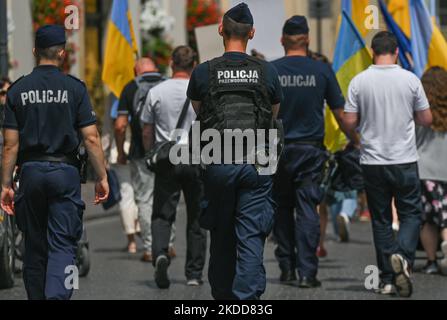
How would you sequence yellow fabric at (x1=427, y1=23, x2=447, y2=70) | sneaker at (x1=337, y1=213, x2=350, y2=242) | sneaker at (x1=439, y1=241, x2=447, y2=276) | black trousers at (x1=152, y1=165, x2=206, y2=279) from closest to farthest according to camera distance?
black trousers at (x1=152, y1=165, x2=206, y2=279) < sneaker at (x1=439, y1=241, x2=447, y2=276) < yellow fabric at (x1=427, y1=23, x2=447, y2=70) < sneaker at (x1=337, y1=213, x2=350, y2=242)

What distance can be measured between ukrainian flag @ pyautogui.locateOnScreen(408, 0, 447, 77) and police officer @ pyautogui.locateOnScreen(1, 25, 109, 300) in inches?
222

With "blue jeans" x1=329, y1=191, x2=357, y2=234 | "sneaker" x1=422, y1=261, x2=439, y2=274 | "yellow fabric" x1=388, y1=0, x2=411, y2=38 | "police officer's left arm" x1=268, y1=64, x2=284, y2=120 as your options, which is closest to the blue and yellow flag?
"yellow fabric" x1=388, y1=0, x2=411, y2=38

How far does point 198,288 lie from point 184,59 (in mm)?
1897

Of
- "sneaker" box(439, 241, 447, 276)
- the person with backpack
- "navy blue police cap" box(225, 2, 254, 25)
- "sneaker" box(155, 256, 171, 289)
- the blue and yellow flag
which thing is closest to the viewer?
"navy blue police cap" box(225, 2, 254, 25)

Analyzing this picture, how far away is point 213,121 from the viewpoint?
30.8 ft

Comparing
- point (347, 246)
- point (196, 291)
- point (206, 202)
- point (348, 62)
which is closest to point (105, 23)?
point (347, 246)

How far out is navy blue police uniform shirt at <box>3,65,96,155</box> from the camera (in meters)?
9.28

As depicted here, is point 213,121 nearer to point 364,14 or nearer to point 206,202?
point 206,202

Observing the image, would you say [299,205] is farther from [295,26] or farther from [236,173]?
[236,173]

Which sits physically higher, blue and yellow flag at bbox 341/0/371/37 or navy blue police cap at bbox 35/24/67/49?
blue and yellow flag at bbox 341/0/371/37

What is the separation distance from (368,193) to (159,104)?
6.46ft

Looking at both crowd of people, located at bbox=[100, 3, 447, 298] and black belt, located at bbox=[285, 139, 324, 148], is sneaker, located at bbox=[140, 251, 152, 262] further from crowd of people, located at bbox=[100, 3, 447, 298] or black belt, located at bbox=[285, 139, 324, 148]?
black belt, located at bbox=[285, 139, 324, 148]

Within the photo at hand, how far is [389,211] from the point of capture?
1180 cm
